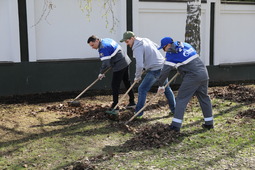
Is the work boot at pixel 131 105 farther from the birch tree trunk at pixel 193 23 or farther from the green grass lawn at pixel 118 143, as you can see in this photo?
the birch tree trunk at pixel 193 23

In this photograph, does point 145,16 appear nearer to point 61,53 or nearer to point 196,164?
point 61,53

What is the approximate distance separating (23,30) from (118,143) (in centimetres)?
486

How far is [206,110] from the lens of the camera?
579 centimetres

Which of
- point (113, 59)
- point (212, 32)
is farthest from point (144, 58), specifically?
point (212, 32)

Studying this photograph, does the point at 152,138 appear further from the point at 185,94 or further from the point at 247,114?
the point at 247,114

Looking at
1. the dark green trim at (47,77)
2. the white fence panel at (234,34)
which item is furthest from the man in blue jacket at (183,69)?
the white fence panel at (234,34)

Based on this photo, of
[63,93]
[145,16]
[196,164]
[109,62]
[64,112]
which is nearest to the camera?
[196,164]

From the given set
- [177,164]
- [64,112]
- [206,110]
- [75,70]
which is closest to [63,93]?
[75,70]

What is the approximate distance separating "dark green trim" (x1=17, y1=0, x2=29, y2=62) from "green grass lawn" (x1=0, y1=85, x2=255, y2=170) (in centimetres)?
206

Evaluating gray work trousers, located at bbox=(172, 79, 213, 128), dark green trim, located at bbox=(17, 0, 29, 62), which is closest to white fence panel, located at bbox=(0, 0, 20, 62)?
dark green trim, located at bbox=(17, 0, 29, 62)

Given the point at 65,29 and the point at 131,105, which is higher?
the point at 65,29

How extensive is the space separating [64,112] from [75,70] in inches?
92.4

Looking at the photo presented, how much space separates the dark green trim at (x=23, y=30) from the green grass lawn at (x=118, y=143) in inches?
81.0

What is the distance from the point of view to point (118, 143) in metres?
5.34
